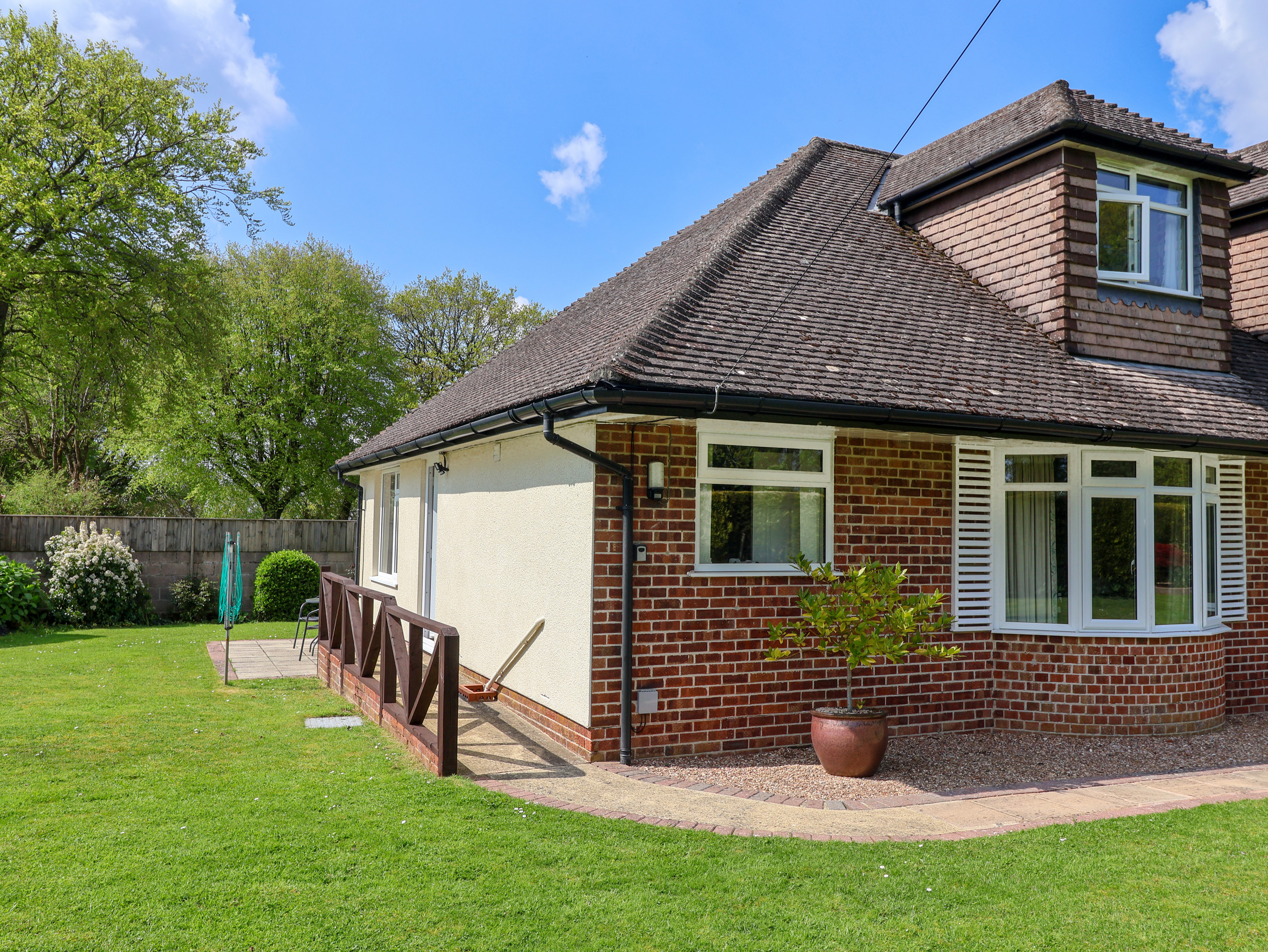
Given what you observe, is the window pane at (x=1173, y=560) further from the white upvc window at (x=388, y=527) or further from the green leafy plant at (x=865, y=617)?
the white upvc window at (x=388, y=527)

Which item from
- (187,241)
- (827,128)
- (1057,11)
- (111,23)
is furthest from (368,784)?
(111,23)

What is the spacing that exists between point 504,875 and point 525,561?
13.2 ft

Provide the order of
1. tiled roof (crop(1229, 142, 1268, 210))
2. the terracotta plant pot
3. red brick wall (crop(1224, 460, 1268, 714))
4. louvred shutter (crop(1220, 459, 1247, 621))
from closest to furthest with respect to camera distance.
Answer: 1. the terracotta plant pot
2. louvred shutter (crop(1220, 459, 1247, 621))
3. red brick wall (crop(1224, 460, 1268, 714))
4. tiled roof (crop(1229, 142, 1268, 210))

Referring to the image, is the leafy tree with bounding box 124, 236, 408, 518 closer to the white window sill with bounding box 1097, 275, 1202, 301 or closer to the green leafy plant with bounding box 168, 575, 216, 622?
the green leafy plant with bounding box 168, 575, 216, 622

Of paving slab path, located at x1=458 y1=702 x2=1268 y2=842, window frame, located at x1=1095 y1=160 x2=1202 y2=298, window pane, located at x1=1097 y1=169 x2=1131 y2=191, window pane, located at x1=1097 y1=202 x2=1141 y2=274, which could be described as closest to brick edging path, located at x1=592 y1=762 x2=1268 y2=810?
paving slab path, located at x1=458 y1=702 x2=1268 y2=842

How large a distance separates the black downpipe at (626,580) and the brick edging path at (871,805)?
13.4 inches

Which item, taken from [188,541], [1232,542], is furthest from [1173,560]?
[188,541]

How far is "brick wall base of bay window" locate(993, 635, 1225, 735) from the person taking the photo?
8.04 metres

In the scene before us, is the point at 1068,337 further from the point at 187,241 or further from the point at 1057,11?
the point at 187,241

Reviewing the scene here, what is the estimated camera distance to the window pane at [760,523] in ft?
23.8

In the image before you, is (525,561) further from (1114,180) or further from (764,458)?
(1114,180)

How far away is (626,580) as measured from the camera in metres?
6.73

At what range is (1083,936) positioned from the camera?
3.85 metres

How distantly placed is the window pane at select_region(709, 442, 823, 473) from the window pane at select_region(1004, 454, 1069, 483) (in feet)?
6.63
